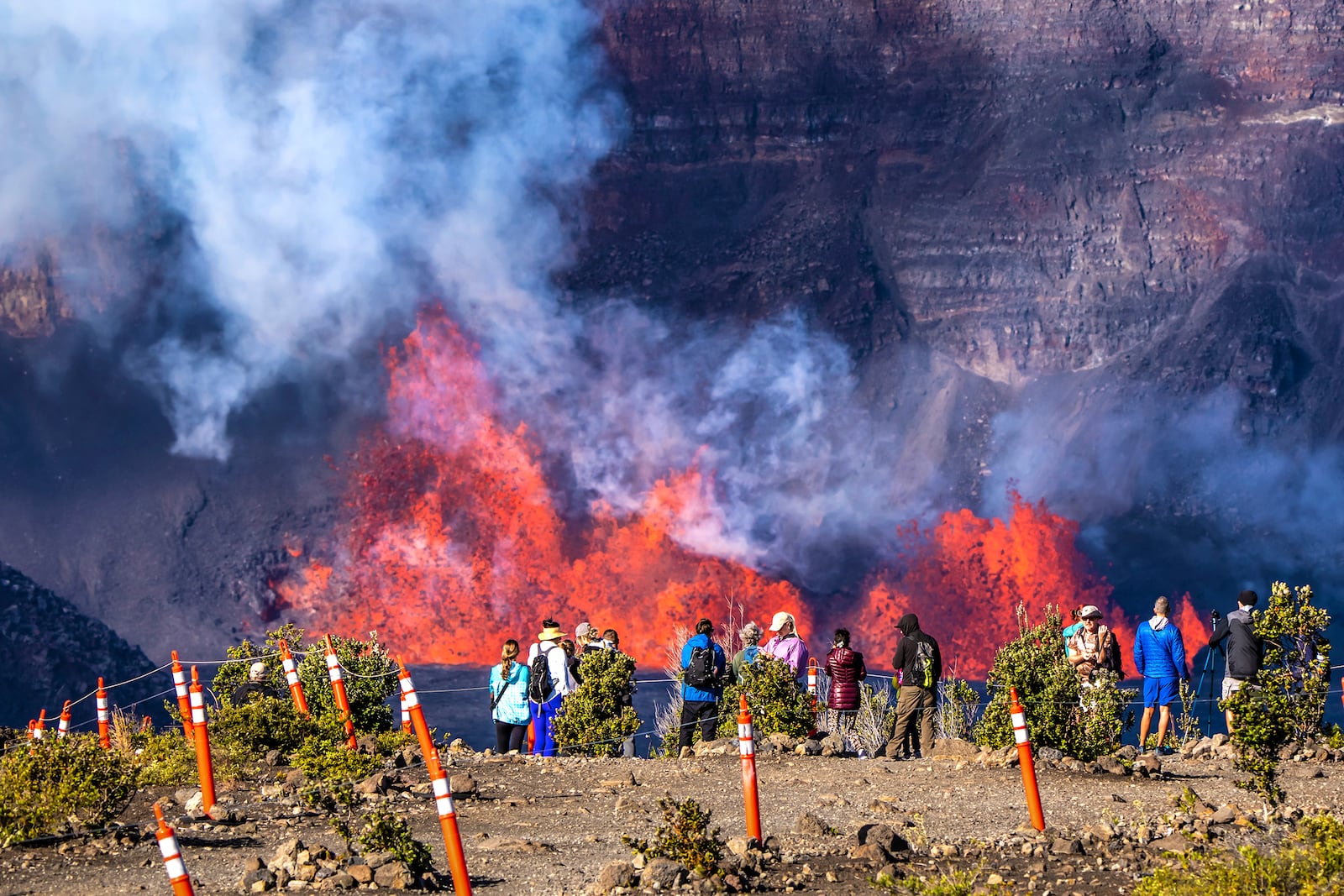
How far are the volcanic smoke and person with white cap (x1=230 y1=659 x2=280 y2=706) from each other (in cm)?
3471

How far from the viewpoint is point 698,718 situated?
62.5 ft

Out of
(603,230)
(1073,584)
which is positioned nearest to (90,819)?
(1073,584)

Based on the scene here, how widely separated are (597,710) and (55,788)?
7.52 metres

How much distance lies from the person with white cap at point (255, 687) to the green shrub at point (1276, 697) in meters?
10.7

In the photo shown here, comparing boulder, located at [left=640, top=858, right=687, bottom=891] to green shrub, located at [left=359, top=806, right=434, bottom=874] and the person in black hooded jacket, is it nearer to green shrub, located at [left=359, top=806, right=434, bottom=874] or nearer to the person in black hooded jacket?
green shrub, located at [left=359, top=806, right=434, bottom=874]

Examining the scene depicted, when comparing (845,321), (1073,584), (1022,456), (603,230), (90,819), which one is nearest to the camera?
(90,819)

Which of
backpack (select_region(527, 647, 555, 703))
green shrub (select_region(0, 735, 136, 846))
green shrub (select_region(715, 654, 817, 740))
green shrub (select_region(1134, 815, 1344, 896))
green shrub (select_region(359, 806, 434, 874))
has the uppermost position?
backpack (select_region(527, 647, 555, 703))

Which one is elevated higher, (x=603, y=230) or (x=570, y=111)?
(x=570, y=111)

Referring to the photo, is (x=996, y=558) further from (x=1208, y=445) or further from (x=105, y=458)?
(x=105, y=458)

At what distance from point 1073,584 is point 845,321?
15.3 m

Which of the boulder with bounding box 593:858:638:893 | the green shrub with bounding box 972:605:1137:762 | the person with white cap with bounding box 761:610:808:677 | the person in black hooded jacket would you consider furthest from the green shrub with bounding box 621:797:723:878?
the person with white cap with bounding box 761:610:808:677

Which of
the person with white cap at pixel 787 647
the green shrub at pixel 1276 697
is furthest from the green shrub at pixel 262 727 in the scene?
the green shrub at pixel 1276 697

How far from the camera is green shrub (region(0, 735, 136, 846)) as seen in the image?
41.1ft

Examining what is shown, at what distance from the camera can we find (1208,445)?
2309 inches
